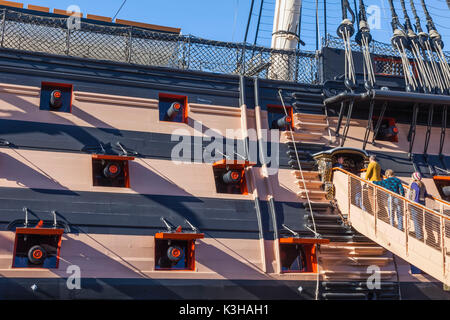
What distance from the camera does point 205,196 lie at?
13539 mm

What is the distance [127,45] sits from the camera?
15.2m

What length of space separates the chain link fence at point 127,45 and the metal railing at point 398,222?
4.13 meters

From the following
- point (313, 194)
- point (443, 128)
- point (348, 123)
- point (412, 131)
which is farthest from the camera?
point (443, 128)

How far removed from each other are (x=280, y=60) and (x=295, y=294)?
720 centimetres

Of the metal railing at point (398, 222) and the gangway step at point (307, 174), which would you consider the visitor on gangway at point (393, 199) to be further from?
the gangway step at point (307, 174)

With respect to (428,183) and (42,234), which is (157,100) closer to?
(42,234)

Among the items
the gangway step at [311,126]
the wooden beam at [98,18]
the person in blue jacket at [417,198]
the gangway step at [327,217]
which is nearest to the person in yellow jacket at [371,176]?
the person in blue jacket at [417,198]

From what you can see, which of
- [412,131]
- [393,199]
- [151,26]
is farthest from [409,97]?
[151,26]

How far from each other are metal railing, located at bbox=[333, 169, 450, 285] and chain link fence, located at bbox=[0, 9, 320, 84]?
4134 millimetres

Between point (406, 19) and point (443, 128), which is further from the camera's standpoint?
point (406, 19)

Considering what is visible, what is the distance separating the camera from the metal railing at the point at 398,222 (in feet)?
37.8

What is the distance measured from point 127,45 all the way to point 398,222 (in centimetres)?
810

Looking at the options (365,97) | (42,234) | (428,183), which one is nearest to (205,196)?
(42,234)

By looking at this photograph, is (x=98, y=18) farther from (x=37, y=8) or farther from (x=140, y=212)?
(x=140, y=212)
